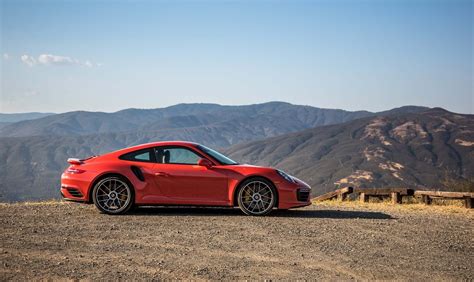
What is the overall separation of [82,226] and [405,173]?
178895 millimetres

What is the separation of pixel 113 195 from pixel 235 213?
2.32 meters

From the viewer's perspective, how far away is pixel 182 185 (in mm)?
9539

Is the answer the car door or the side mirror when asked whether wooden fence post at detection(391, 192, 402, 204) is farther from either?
the side mirror

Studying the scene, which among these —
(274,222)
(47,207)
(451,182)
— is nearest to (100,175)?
(47,207)

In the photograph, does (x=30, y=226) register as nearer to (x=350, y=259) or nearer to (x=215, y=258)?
(x=215, y=258)

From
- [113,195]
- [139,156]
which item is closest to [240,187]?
[139,156]

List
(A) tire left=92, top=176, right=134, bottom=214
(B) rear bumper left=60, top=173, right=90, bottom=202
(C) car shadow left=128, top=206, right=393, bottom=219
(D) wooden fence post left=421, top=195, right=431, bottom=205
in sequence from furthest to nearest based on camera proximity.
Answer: (D) wooden fence post left=421, top=195, right=431, bottom=205 → (C) car shadow left=128, top=206, right=393, bottom=219 → (B) rear bumper left=60, top=173, right=90, bottom=202 → (A) tire left=92, top=176, right=134, bottom=214

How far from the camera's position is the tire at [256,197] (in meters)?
9.60

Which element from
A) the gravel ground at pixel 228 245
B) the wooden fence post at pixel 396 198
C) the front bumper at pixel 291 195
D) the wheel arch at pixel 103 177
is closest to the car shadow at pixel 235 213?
the gravel ground at pixel 228 245

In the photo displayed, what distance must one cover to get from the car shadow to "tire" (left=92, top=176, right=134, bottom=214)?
27 cm

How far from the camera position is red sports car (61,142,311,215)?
9.55 metres

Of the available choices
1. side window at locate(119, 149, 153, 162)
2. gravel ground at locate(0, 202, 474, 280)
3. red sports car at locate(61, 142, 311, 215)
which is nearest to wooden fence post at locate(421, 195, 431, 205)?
gravel ground at locate(0, 202, 474, 280)

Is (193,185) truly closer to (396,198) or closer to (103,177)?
(103,177)

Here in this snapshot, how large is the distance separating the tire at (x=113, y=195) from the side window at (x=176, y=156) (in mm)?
796
